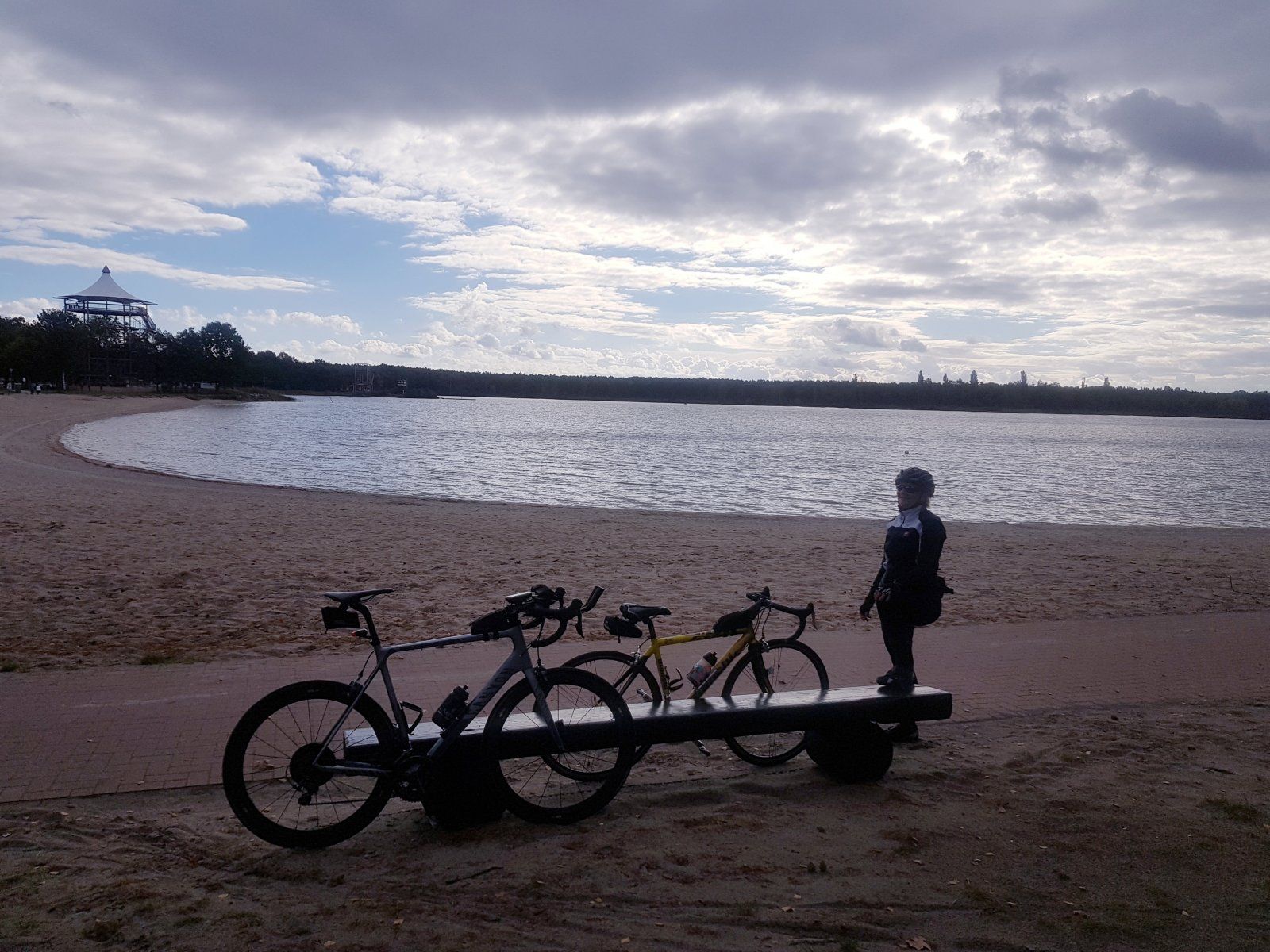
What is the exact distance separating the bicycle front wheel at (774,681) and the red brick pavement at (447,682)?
114 cm

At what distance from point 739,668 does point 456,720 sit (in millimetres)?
1702

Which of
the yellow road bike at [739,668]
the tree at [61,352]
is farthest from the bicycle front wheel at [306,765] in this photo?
the tree at [61,352]

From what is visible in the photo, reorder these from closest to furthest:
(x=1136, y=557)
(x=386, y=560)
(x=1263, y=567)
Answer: (x=386, y=560)
(x=1263, y=567)
(x=1136, y=557)

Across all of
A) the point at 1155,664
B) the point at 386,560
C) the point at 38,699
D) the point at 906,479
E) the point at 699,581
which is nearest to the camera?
the point at 906,479

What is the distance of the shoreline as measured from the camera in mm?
8898

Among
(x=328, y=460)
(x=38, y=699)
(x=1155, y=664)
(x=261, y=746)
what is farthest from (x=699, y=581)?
(x=328, y=460)

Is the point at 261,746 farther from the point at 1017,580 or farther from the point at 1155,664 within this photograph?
the point at 1017,580

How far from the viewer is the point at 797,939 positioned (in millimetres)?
3498

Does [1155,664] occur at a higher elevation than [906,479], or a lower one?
lower

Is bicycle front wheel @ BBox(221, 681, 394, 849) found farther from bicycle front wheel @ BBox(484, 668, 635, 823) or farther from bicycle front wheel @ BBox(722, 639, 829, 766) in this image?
bicycle front wheel @ BBox(722, 639, 829, 766)

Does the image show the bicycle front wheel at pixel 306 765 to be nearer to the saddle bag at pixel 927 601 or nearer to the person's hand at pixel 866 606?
the person's hand at pixel 866 606

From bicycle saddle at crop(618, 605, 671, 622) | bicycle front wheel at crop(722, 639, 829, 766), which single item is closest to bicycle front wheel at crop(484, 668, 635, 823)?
bicycle saddle at crop(618, 605, 671, 622)

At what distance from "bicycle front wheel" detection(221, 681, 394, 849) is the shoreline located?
12.0 ft

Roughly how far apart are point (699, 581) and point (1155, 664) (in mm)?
5214
